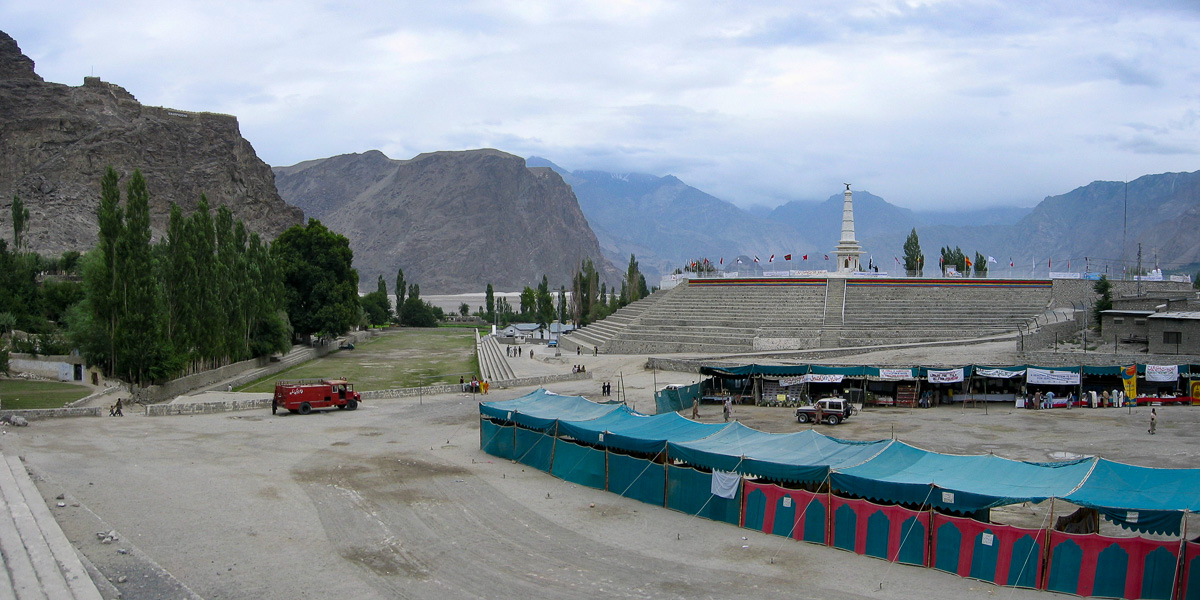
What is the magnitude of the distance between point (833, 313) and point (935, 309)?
678cm

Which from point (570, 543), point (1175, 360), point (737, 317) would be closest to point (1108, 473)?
point (570, 543)

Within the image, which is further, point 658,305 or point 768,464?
point 658,305

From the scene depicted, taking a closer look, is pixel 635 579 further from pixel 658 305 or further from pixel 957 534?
pixel 658 305

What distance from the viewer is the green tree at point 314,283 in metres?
68.7

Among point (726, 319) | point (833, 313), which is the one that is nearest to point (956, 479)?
point (833, 313)

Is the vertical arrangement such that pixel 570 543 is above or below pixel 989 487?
below

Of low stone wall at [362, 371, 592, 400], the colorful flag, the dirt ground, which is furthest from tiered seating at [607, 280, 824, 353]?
the dirt ground

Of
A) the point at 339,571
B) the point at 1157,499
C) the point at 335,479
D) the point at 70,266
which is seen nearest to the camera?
the point at 1157,499

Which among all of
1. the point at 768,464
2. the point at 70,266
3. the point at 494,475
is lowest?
the point at 494,475

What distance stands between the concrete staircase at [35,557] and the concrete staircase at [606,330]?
42.2 m

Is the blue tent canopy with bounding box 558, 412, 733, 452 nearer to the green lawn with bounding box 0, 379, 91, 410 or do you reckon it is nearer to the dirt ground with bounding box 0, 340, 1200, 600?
the dirt ground with bounding box 0, 340, 1200, 600

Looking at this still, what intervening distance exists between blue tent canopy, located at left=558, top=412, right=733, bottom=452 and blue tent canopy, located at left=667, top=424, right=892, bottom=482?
652mm

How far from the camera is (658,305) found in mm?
64875

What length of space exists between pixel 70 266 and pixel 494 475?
8150cm
